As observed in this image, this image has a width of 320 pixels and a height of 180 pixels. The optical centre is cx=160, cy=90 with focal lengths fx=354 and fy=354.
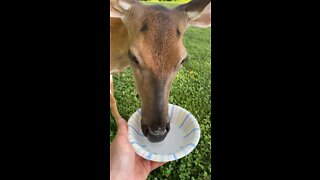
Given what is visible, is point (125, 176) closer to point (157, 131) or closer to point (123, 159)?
point (123, 159)

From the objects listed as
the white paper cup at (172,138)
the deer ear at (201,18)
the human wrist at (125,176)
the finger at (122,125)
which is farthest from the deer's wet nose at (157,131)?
the deer ear at (201,18)

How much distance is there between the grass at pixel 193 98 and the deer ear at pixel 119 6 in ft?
0.66

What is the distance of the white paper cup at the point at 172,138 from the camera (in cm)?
184

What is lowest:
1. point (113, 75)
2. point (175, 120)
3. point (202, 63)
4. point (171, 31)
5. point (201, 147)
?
point (201, 147)

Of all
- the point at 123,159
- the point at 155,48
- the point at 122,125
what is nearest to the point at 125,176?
the point at 123,159

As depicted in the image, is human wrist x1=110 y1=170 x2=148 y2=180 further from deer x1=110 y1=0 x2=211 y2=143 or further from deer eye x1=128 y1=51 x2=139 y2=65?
deer eye x1=128 y1=51 x2=139 y2=65

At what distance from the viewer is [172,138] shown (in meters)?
1.96

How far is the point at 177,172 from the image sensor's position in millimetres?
1985

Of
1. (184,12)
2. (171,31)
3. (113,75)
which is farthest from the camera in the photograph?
(113,75)

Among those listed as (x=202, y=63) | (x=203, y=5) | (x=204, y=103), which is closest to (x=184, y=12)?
(x=203, y=5)

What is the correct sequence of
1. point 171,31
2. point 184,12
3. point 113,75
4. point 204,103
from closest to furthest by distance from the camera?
point 171,31
point 184,12
point 204,103
point 113,75

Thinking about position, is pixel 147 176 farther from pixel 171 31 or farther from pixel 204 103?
pixel 171 31

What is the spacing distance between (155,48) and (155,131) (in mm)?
414

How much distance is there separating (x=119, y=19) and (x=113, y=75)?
0.40 meters
